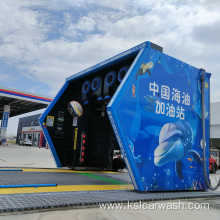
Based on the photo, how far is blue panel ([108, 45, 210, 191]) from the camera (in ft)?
13.7

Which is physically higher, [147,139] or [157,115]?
[157,115]

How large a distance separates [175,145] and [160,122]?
23.8 inches

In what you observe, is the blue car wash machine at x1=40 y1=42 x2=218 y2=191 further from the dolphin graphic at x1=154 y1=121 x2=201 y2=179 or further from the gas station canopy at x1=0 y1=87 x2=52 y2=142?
the gas station canopy at x1=0 y1=87 x2=52 y2=142

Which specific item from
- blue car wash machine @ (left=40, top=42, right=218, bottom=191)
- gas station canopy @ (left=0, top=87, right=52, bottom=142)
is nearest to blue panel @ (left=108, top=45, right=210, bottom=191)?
blue car wash machine @ (left=40, top=42, right=218, bottom=191)

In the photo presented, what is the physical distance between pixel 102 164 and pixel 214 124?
11.9 metres

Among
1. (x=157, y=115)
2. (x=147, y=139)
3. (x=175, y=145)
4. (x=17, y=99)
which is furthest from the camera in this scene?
(x=17, y=99)

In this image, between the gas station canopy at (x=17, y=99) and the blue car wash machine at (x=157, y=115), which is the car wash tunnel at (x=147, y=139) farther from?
the gas station canopy at (x=17, y=99)

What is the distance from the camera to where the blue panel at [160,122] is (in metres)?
4.17

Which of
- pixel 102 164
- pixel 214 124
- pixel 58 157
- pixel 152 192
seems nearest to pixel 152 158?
pixel 152 192

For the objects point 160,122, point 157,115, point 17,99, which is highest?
point 17,99

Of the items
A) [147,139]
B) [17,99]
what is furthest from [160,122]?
[17,99]

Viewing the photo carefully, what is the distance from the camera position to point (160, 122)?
470 cm

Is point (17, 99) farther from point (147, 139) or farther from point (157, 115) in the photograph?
point (147, 139)

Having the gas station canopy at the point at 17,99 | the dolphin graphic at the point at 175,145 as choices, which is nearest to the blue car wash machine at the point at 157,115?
the dolphin graphic at the point at 175,145
